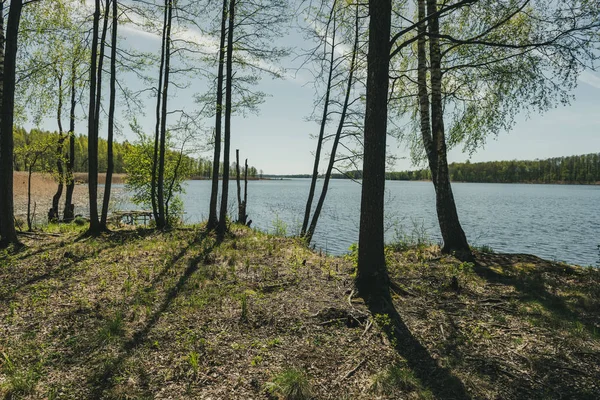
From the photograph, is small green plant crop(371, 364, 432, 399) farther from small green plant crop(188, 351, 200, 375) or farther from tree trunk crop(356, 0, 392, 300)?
small green plant crop(188, 351, 200, 375)

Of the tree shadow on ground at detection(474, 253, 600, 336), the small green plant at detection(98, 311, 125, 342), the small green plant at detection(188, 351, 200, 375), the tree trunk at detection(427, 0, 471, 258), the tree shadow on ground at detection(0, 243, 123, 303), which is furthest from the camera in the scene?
the tree trunk at detection(427, 0, 471, 258)

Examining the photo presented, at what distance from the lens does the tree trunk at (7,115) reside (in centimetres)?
877

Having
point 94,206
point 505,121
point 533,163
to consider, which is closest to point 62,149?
point 94,206

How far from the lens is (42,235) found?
36.4 feet

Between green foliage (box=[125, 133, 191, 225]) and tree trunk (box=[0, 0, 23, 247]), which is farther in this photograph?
green foliage (box=[125, 133, 191, 225])

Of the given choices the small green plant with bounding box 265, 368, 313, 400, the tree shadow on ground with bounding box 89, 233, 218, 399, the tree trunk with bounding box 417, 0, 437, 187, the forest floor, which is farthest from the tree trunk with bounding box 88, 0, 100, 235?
the small green plant with bounding box 265, 368, 313, 400

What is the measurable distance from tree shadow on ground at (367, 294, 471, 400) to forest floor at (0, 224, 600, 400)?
0.02m

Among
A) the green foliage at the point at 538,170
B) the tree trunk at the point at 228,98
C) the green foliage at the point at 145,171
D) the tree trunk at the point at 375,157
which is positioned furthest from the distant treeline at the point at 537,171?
the tree trunk at the point at 375,157

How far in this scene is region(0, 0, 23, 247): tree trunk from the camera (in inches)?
345

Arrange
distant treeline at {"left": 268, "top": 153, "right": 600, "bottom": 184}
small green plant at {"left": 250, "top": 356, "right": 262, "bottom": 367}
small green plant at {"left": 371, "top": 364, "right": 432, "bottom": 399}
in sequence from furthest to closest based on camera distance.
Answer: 1. distant treeline at {"left": 268, "top": 153, "right": 600, "bottom": 184}
2. small green plant at {"left": 250, "top": 356, "right": 262, "bottom": 367}
3. small green plant at {"left": 371, "top": 364, "right": 432, "bottom": 399}

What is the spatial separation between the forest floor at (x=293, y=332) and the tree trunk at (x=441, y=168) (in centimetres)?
82

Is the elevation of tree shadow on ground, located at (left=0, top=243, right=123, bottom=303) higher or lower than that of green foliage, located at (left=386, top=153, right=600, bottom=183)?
lower

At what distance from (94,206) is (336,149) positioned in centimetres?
1009

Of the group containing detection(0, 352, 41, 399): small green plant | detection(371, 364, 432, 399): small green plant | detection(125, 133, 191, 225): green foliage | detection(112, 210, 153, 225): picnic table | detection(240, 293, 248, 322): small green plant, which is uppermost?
detection(125, 133, 191, 225): green foliage
